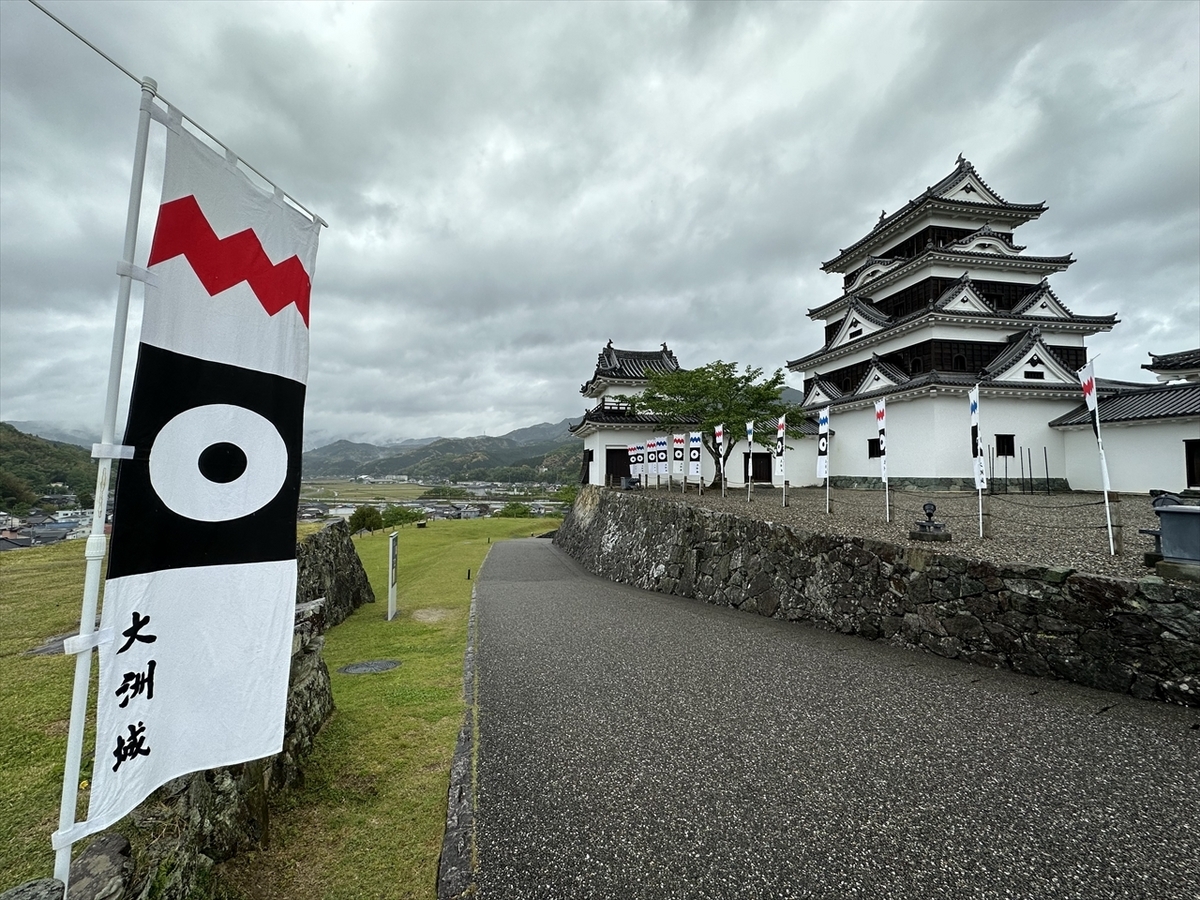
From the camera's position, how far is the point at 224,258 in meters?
2.45

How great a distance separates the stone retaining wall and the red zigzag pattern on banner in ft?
25.7

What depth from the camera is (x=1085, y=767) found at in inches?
152

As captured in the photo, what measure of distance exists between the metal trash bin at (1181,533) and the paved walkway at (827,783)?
1.65 meters

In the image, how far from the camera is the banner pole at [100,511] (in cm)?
183

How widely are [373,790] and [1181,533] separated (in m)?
8.23

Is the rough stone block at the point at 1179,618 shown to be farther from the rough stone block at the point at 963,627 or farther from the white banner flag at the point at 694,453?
the white banner flag at the point at 694,453

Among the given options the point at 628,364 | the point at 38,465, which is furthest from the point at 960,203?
the point at 38,465

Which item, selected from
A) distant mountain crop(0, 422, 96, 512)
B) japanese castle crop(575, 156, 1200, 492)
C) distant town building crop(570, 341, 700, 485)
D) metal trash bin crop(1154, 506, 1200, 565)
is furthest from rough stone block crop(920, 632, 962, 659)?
distant mountain crop(0, 422, 96, 512)

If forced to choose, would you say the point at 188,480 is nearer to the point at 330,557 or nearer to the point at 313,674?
the point at 313,674

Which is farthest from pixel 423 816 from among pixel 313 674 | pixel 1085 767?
pixel 1085 767

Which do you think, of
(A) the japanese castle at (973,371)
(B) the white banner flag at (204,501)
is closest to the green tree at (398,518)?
(A) the japanese castle at (973,371)

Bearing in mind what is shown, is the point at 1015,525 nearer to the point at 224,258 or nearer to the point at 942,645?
the point at 942,645

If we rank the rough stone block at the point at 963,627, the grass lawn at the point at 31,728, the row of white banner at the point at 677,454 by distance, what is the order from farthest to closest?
the row of white banner at the point at 677,454 < the rough stone block at the point at 963,627 < the grass lawn at the point at 31,728

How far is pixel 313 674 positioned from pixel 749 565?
751 centimetres
